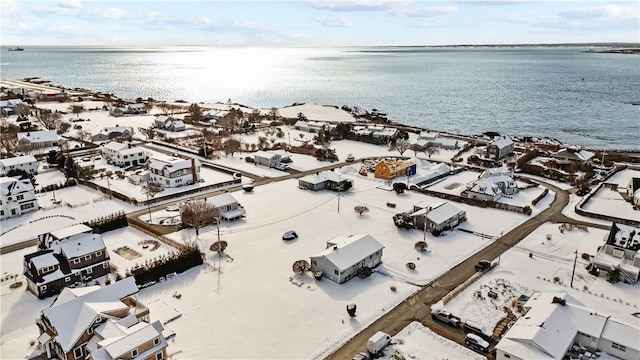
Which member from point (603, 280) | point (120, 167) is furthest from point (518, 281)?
point (120, 167)

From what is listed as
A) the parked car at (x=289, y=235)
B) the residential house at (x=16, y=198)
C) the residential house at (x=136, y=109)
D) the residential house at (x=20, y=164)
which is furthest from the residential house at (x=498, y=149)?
the residential house at (x=136, y=109)

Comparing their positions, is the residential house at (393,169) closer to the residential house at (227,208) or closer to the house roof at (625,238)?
the residential house at (227,208)

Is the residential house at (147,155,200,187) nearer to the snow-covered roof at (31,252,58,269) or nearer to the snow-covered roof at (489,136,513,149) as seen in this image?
the snow-covered roof at (31,252,58,269)

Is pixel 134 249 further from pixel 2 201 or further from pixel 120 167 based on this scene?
pixel 120 167

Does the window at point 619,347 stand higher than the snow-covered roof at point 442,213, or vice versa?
the snow-covered roof at point 442,213

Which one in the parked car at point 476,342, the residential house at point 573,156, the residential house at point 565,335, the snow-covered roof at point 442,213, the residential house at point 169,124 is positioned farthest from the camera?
the residential house at point 169,124

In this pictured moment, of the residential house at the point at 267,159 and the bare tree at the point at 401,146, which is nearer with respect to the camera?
the residential house at the point at 267,159

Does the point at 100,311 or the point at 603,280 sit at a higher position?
the point at 100,311
